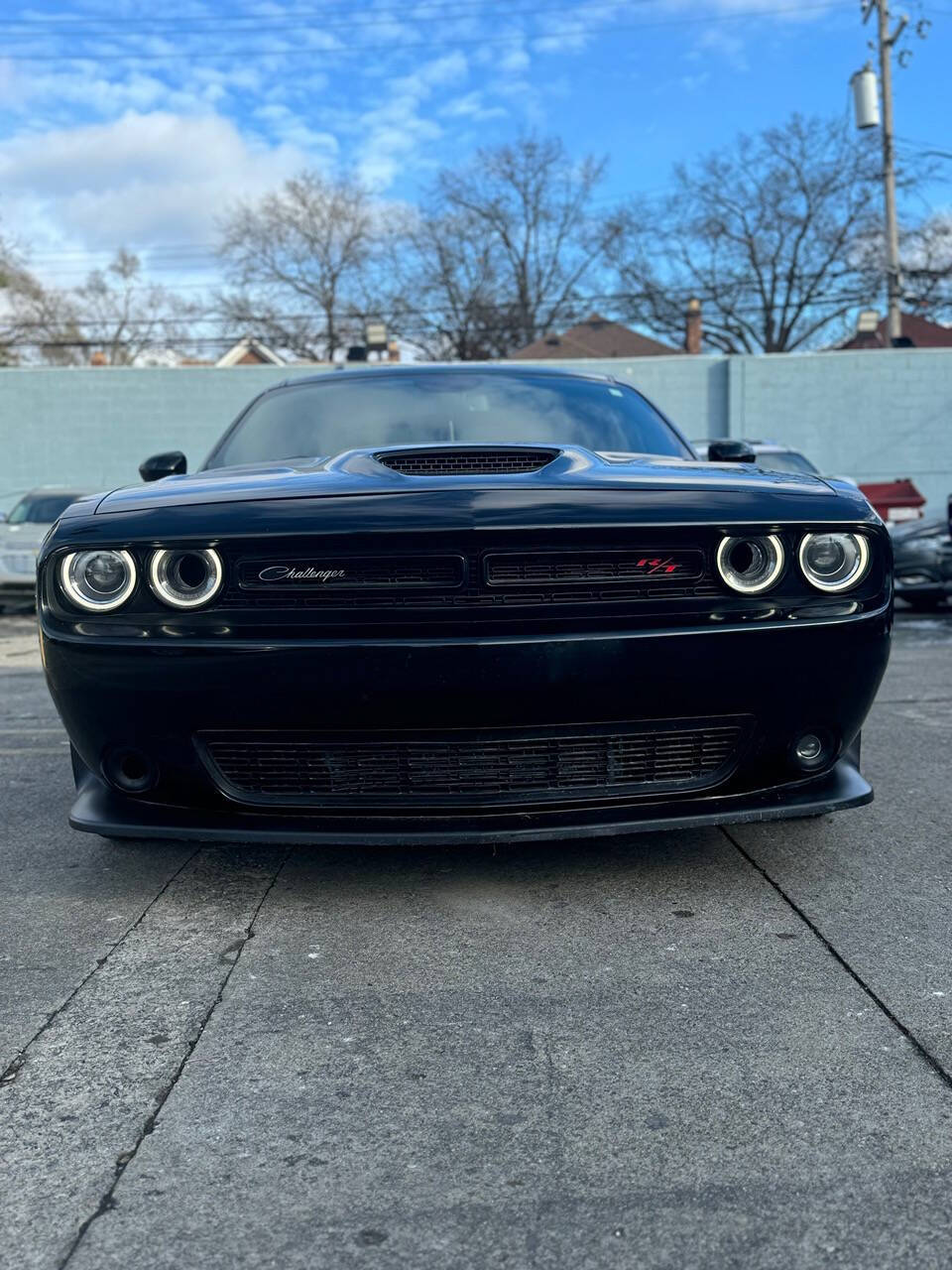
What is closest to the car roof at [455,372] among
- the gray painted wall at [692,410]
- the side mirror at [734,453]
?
the side mirror at [734,453]

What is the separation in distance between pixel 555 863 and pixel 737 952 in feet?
2.37

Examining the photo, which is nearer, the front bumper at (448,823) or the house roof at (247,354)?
the front bumper at (448,823)

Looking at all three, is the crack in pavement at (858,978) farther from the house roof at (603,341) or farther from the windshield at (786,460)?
the house roof at (603,341)

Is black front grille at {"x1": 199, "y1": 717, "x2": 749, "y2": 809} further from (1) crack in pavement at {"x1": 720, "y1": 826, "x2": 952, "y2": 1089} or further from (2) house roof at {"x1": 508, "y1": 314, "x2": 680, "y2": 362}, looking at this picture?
(2) house roof at {"x1": 508, "y1": 314, "x2": 680, "y2": 362}

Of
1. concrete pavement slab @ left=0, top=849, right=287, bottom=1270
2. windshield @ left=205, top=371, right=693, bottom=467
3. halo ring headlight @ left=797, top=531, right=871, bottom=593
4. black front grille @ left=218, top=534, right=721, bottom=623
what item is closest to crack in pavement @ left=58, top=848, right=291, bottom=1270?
concrete pavement slab @ left=0, top=849, right=287, bottom=1270

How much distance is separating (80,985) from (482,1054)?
896mm

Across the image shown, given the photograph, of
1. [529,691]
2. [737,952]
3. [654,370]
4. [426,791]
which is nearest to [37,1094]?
[426,791]

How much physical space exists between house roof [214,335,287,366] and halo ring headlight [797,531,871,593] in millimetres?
45043

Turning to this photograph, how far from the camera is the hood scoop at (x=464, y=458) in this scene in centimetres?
314

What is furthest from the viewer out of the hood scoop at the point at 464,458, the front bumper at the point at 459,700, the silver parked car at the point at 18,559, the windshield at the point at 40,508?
the windshield at the point at 40,508

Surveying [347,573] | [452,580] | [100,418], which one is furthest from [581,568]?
[100,418]

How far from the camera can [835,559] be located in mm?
2918

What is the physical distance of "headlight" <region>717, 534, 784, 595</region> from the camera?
2.82 metres

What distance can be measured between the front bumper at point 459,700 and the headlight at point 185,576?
11cm
